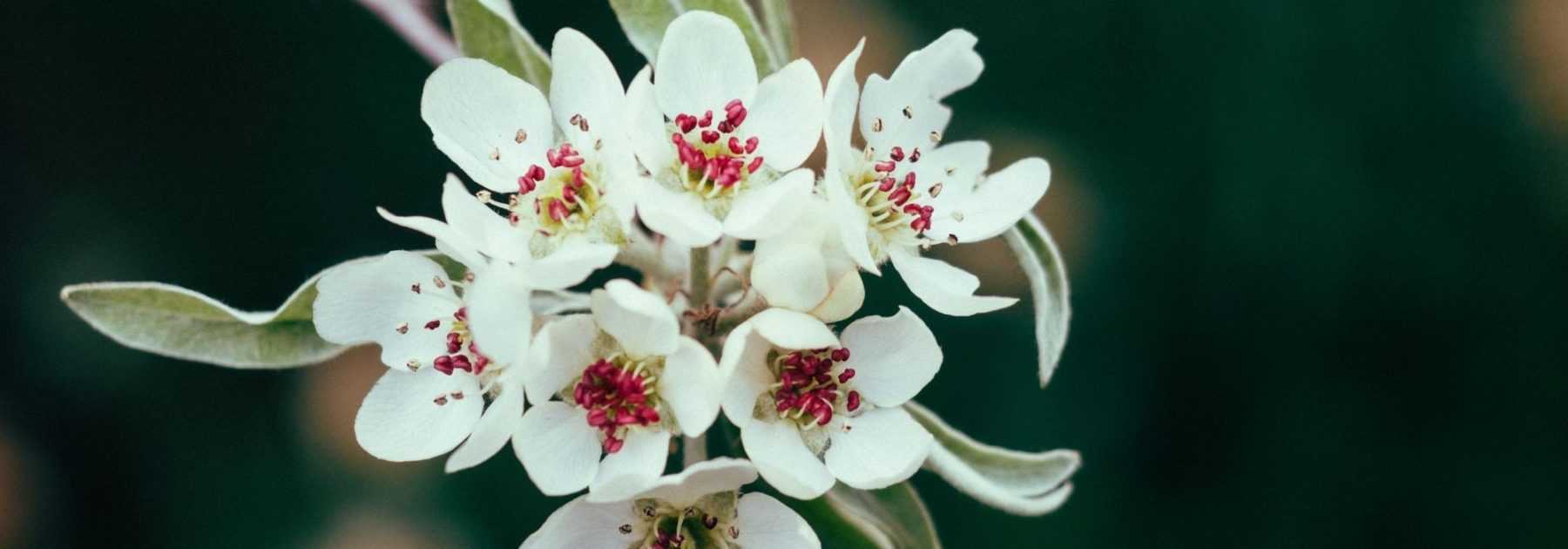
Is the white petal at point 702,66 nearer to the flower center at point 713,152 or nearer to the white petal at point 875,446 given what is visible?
the flower center at point 713,152

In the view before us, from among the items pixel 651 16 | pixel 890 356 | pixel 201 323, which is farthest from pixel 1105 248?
pixel 201 323

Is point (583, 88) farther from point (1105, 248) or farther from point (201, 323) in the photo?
point (1105, 248)

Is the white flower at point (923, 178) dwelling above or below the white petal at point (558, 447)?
above

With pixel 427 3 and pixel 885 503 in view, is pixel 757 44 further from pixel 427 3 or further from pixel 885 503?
pixel 427 3

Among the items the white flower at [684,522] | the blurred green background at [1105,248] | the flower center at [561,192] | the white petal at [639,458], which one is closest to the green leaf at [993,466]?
the white flower at [684,522]

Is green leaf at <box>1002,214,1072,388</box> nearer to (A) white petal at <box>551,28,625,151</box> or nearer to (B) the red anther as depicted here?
(B) the red anther

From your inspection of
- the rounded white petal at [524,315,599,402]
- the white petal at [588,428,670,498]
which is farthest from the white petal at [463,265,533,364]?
the white petal at [588,428,670,498]

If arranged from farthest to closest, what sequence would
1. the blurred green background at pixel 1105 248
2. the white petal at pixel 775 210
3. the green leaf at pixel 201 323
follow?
the blurred green background at pixel 1105 248 < the green leaf at pixel 201 323 < the white petal at pixel 775 210
